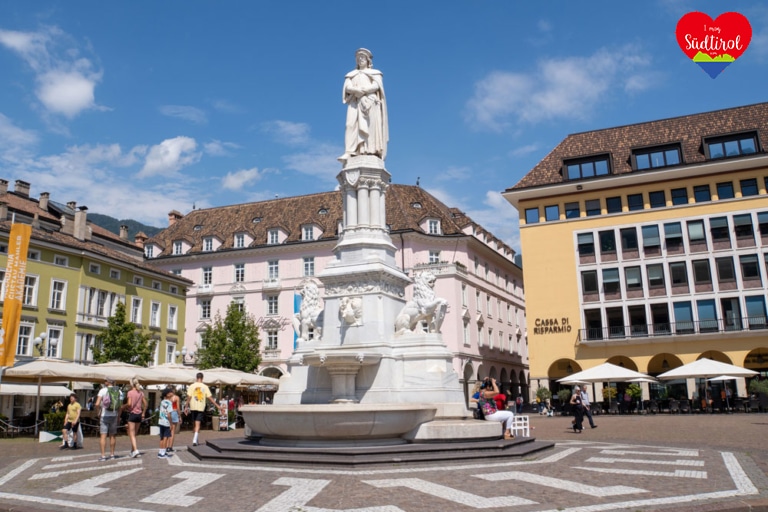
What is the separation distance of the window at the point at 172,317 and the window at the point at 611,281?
107ft


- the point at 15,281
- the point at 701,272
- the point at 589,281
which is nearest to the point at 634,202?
the point at 589,281

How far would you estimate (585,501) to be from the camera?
8.20 m

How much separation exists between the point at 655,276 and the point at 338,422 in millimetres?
38534

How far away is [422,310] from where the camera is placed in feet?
54.6

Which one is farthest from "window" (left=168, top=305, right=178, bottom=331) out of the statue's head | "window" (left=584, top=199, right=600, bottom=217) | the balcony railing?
the statue's head

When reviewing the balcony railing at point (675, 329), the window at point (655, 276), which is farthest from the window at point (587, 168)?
the balcony railing at point (675, 329)

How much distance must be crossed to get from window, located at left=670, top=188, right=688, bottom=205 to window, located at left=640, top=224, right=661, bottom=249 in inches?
88.4

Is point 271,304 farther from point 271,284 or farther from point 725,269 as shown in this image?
point 725,269

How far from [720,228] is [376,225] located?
34671 mm

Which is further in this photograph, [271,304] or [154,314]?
[271,304]

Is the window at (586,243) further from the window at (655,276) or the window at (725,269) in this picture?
the window at (725,269)

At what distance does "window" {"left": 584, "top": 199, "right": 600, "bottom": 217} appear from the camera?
4728 centimetres

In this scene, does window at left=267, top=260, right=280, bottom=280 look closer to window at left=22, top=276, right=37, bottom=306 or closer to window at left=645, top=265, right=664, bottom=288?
window at left=22, top=276, right=37, bottom=306

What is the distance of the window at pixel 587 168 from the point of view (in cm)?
4762
